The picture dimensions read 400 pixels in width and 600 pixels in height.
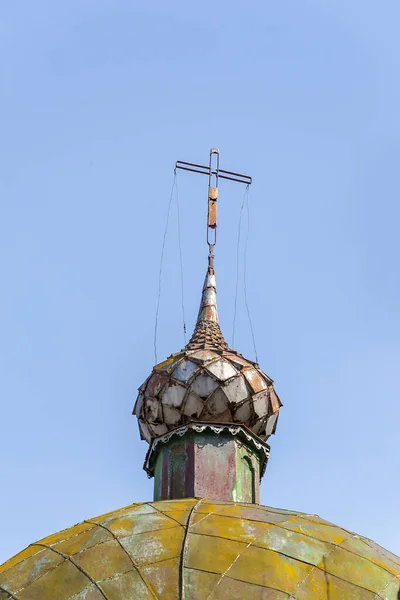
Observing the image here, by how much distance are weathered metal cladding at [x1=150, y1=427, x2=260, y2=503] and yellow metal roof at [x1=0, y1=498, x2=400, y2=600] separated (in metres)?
2.28

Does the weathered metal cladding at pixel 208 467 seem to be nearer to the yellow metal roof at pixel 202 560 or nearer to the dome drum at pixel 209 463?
the dome drum at pixel 209 463

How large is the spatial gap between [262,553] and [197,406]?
511cm

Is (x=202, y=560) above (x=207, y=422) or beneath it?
beneath

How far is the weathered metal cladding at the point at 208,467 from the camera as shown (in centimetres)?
2047

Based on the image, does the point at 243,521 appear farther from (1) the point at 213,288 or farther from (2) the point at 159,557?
(1) the point at 213,288

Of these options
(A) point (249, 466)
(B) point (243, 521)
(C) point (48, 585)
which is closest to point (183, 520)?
(B) point (243, 521)

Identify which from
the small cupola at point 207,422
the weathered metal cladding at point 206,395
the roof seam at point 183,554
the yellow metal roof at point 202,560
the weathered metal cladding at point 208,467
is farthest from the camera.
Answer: the weathered metal cladding at point 206,395

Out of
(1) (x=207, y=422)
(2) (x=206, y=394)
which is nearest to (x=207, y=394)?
(2) (x=206, y=394)

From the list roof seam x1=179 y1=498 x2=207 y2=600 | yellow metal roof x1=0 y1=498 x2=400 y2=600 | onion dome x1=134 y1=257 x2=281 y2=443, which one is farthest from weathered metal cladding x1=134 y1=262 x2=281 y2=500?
yellow metal roof x1=0 y1=498 x2=400 y2=600

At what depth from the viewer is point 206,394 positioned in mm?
21344

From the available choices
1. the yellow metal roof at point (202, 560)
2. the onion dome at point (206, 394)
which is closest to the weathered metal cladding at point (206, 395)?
the onion dome at point (206, 394)

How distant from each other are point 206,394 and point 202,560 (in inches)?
215

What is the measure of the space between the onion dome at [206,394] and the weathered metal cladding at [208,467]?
291mm

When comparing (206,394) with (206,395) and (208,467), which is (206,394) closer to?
(206,395)
